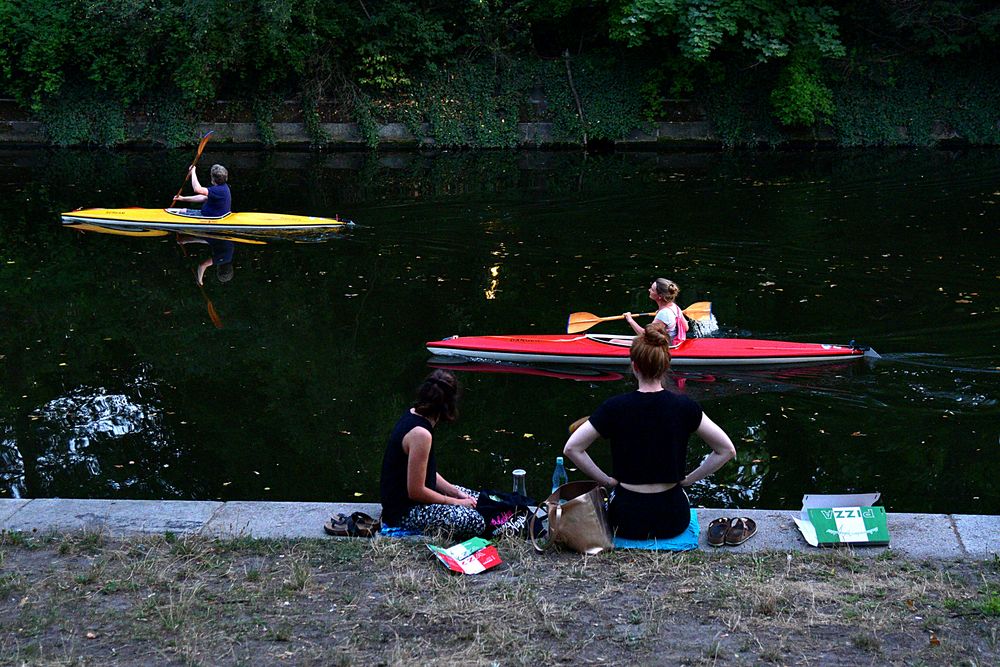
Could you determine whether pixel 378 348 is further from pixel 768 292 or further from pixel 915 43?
pixel 915 43

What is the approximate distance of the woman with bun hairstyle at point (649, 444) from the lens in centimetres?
530

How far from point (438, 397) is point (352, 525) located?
887 millimetres

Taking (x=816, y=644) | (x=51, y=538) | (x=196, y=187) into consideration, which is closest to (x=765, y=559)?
(x=816, y=644)

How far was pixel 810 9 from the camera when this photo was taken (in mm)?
24781

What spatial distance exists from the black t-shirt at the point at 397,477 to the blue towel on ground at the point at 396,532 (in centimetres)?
3

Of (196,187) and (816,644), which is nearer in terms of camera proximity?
(816,644)

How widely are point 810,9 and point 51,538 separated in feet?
75.3

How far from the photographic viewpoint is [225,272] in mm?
14602

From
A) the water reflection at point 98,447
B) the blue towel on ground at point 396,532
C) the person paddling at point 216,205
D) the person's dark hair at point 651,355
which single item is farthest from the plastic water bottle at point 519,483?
the person paddling at point 216,205

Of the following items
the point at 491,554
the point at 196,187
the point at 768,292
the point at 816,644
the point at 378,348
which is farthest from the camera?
the point at 196,187

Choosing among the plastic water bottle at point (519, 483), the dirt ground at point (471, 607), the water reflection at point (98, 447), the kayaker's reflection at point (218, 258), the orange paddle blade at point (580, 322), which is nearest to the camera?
the dirt ground at point (471, 607)

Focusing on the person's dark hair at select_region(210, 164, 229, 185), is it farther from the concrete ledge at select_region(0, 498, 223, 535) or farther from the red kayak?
the concrete ledge at select_region(0, 498, 223, 535)

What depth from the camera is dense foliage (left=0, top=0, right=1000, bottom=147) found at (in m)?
25.2

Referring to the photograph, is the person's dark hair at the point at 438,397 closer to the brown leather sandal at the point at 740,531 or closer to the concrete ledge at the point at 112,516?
the concrete ledge at the point at 112,516
